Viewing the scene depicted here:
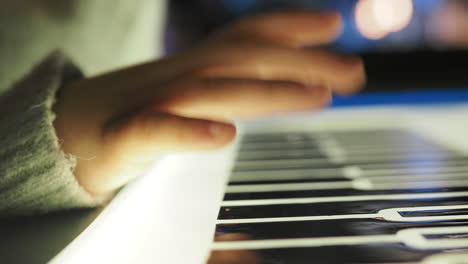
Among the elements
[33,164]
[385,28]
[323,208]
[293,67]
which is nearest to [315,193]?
[323,208]

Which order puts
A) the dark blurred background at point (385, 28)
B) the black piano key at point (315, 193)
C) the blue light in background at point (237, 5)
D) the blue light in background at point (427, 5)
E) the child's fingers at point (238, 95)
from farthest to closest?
the blue light in background at point (427, 5)
the blue light in background at point (237, 5)
the dark blurred background at point (385, 28)
the black piano key at point (315, 193)
the child's fingers at point (238, 95)

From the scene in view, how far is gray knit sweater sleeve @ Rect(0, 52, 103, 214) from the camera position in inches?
19.4

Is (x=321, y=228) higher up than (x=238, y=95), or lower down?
lower down

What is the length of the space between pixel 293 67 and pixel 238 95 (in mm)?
161

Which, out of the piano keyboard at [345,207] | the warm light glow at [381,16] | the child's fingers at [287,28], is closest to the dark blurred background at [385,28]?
the warm light glow at [381,16]

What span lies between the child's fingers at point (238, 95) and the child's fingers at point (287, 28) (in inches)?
8.1

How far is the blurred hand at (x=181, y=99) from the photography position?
482mm

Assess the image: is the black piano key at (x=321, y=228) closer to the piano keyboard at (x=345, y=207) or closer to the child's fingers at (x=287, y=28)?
the piano keyboard at (x=345, y=207)

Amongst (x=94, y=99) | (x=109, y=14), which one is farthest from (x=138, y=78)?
(x=109, y=14)

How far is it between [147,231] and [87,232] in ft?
0.21

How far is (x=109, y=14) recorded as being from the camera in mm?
967

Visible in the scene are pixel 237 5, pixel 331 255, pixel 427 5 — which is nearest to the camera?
pixel 331 255

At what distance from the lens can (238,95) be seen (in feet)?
1.76

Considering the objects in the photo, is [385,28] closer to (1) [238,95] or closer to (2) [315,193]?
(2) [315,193]
